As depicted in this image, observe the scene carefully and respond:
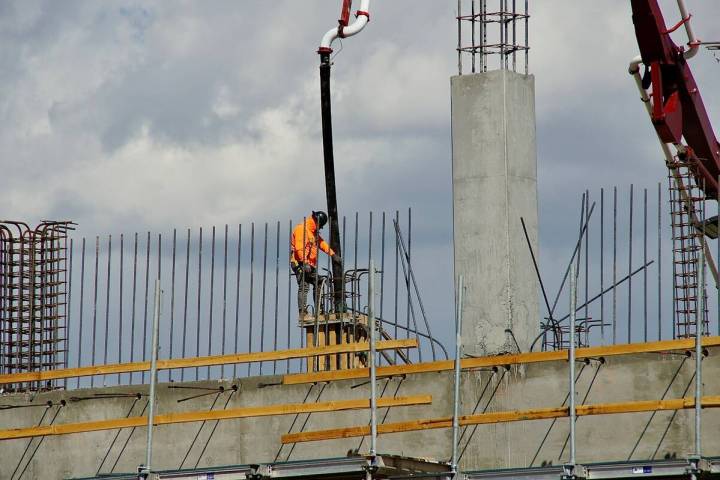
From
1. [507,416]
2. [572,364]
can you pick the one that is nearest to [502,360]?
[507,416]

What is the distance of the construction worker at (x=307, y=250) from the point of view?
23.0 metres

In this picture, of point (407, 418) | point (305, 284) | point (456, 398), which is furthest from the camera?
point (305, 284)

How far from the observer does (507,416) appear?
18781mm

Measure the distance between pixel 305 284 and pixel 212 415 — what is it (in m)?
3.11

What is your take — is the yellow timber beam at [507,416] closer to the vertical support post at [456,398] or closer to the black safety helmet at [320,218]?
the vertical support post at [456,398]

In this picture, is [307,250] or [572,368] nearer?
[572,368]

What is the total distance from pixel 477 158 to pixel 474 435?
375 centimetres

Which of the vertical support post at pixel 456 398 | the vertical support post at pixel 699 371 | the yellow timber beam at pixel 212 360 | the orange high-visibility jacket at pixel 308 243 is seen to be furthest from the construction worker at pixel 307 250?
the vertical support post at pixel 699 371

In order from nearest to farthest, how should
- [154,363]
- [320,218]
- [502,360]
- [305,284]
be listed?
[502,360] → [154,363] → [305,284] → [320,218]

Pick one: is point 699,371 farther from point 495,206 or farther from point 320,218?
point 320,218

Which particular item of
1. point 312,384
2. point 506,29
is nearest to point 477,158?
point 506,29

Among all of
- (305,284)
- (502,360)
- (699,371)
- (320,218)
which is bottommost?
(699,371)

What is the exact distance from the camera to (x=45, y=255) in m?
26.8

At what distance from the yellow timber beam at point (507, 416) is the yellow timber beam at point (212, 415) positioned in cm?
28
